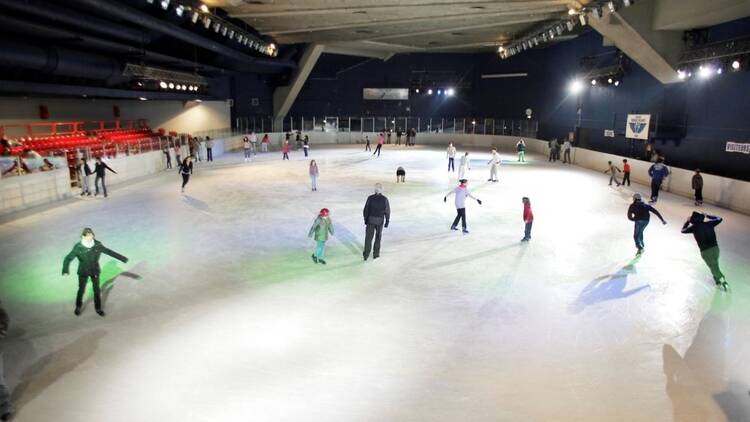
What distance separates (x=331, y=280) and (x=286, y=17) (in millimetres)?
17096

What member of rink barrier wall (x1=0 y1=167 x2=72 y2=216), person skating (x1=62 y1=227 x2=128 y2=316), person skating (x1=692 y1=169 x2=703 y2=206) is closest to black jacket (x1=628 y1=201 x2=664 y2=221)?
person skating (x1=692 y1=169 x2=703 y2=206)

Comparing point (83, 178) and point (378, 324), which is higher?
point (83, 178)

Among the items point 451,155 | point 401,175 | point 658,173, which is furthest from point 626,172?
point 401,175

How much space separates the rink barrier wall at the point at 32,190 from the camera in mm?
13320

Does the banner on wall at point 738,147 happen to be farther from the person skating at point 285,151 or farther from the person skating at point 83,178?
the person skating at point 83,178

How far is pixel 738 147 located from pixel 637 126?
5454 mm

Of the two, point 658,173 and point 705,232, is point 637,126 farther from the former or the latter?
point 705,232

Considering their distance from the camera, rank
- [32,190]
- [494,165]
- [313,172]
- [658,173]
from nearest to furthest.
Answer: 1. [32,190]
2. [658,173]
3. [313,172]
4. [494,165]

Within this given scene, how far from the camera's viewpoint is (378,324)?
22.0 feet

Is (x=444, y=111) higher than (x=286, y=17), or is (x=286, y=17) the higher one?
(x=286, y=17)

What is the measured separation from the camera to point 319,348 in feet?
19.8

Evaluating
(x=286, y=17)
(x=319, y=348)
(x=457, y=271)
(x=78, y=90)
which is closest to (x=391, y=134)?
(x=286, y=17)

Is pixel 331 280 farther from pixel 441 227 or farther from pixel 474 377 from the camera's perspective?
pixel 441 227

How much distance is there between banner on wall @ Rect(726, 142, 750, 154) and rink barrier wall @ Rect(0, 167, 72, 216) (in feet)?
75.1
